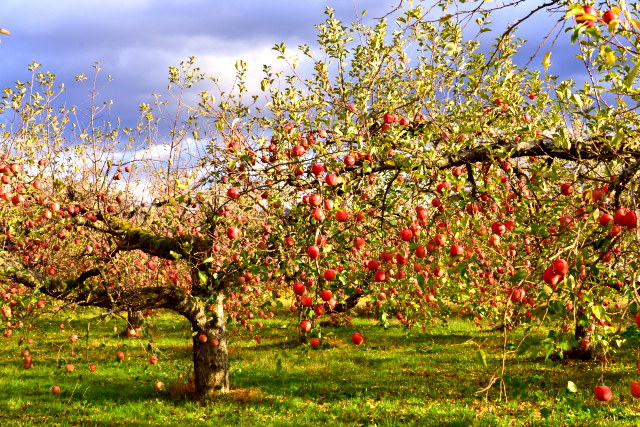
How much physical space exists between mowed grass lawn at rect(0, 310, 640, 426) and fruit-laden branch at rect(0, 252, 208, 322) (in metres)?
0.47

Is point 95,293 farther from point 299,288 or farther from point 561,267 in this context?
point 561,267

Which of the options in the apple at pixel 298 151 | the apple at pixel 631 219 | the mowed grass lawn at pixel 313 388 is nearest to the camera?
the apple at pixel 631 219

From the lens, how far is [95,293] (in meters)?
9.34

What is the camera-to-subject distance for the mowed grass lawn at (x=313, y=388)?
33.4 feet

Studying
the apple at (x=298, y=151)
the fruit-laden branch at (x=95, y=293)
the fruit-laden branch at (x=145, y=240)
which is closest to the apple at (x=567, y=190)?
the apple at (x=298, y=151)

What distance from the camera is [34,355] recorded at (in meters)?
17.0

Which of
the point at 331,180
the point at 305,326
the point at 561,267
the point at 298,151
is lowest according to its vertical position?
the point at 305,326

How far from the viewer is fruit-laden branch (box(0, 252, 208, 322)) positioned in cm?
876

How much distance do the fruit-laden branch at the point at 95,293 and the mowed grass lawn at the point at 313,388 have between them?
47 centimetres

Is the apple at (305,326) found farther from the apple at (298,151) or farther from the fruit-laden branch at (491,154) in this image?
the apple at (298,151)

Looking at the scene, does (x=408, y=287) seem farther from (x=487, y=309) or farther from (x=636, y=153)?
(x=636, y=153)

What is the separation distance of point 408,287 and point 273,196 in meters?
3.36

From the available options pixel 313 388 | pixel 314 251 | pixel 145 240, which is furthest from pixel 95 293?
pixel 314 251

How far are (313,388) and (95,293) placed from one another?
6113 mm
